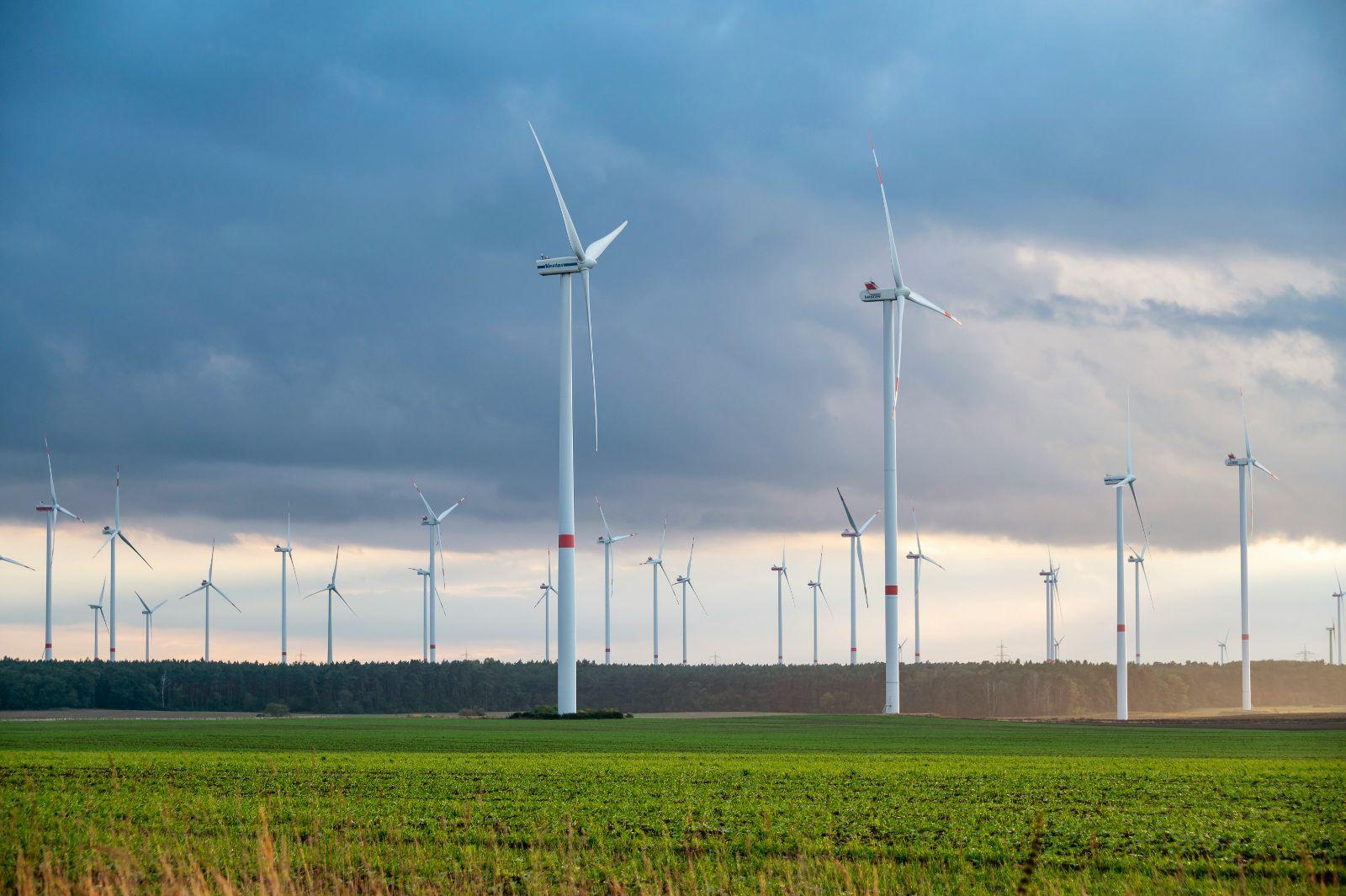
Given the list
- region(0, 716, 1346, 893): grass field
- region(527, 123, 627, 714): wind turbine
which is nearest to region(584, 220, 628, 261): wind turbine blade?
region(527, 123, 627, 714): wind turbine

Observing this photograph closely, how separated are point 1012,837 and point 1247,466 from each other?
116379mm

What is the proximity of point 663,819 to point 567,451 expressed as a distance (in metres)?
59.0

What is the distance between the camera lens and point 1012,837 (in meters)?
26.9

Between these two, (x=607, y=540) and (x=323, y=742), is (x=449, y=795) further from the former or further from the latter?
(x=607, y=540)

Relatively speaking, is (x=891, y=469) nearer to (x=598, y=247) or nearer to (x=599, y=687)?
(x=598, y=247)

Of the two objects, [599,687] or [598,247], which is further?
[599,687]

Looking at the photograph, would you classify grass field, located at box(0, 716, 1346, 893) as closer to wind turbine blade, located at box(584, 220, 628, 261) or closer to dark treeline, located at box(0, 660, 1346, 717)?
wind turbine blade, located at box(584, 220, 628, 261)

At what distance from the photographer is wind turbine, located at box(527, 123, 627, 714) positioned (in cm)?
8594

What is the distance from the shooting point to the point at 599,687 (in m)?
164

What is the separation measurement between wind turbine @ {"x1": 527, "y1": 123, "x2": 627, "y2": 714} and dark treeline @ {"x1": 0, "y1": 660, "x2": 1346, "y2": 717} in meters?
69.1

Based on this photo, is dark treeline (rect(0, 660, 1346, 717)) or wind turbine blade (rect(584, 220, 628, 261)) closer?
wind turbine blade (rect(584, 220, 628, 261))

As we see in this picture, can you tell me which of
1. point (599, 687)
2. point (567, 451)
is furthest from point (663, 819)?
point (599, 687)

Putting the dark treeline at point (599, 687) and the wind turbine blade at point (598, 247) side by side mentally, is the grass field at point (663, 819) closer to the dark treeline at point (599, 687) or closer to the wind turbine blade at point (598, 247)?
the wind turbine blade at point (598, 247)

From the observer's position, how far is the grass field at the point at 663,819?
2236cm
